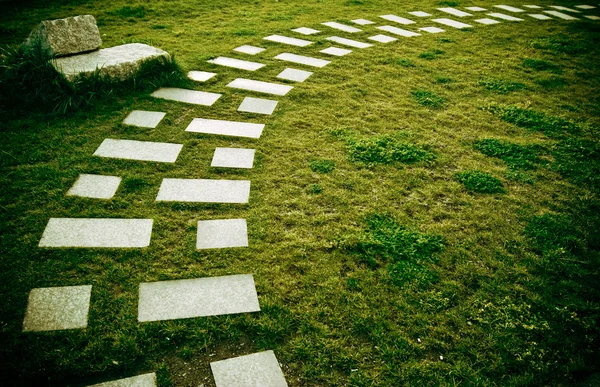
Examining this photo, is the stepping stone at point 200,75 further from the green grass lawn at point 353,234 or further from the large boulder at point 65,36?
the large boulder at point 65,36

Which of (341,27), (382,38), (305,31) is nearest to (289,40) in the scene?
(305,31)

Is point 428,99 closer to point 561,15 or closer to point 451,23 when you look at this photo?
point 451,23

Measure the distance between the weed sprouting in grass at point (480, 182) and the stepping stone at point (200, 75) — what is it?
11.2 feet

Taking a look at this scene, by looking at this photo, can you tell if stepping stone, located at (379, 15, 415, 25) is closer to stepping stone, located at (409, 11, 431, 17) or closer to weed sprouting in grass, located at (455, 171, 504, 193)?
stepping stone, located at (409, 11, 431, 17)

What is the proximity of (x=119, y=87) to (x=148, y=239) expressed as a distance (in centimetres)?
270

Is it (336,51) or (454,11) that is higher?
(454,11)

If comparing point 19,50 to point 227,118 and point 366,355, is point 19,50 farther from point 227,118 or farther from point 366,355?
point 366,355

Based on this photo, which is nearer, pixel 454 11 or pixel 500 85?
pixel 500 85

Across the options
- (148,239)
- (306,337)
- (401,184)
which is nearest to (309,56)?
(401,184)

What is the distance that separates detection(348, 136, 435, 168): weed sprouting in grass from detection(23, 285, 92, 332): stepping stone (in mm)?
2539

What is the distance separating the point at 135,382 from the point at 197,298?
0.56 m

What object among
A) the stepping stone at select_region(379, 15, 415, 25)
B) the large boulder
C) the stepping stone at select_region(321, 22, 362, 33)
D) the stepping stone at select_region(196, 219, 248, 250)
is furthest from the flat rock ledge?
the stepping stone at select_region(379, 15, 415, 25)

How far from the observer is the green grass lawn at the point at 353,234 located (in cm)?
203

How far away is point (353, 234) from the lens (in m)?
2.80
